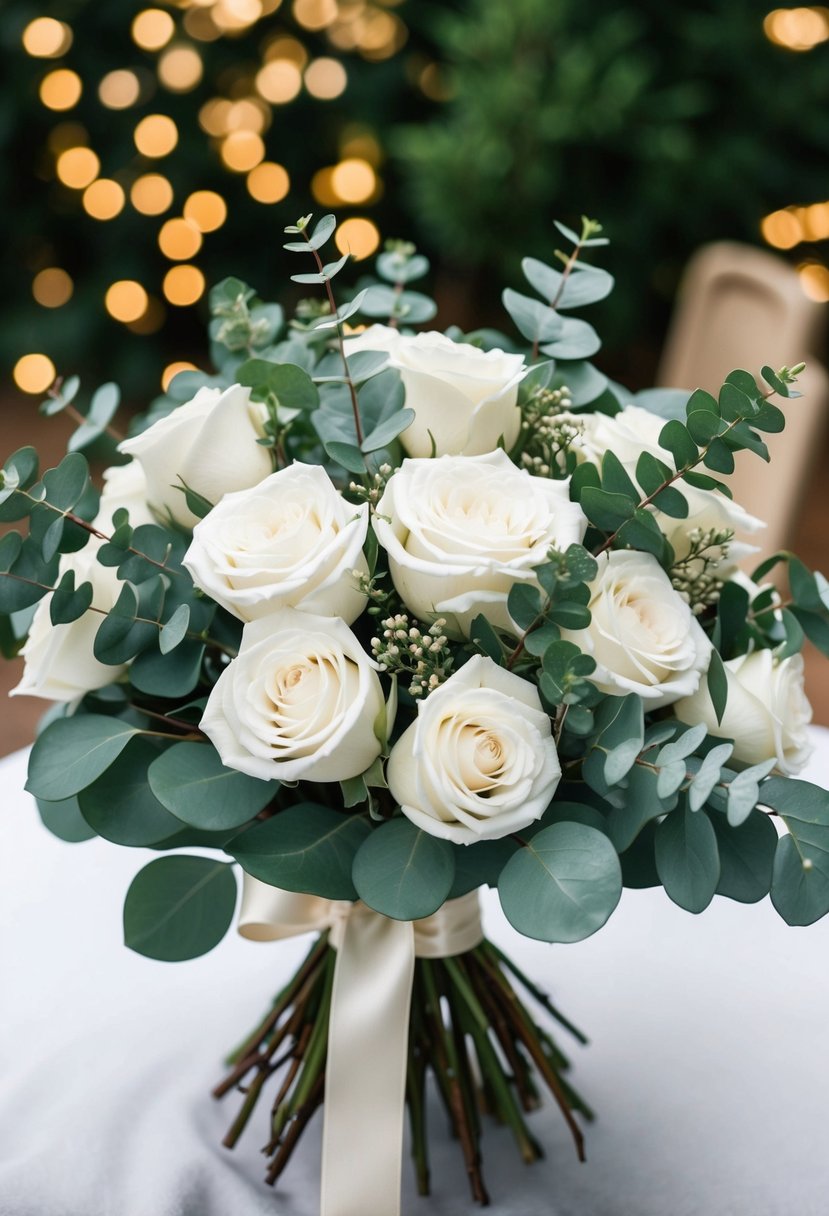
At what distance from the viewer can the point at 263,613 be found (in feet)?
2.08

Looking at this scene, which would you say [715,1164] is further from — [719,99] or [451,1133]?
[719,99]

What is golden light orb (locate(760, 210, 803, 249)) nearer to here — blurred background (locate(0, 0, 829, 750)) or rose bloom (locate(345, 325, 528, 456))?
blurred background (locate(0, 0, 829, 750))

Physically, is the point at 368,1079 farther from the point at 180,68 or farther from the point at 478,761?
the point at 180,68

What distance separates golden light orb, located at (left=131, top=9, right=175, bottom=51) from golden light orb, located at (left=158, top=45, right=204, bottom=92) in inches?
1.2

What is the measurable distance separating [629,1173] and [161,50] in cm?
303

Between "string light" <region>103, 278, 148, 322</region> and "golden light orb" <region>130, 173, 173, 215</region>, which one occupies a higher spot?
"golden light orb" <region>130, 173, 173, 215</region>

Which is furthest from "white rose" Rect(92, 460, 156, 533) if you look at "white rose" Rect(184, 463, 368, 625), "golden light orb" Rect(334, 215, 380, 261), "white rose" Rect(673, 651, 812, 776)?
"golden light orb" Rect(334, 215, 380, 261)

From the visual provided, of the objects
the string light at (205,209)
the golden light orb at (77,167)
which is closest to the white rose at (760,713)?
the string light at (205,209)

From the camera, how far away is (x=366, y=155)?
325 centimetres

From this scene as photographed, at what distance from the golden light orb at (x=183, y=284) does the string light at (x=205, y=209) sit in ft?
0.44

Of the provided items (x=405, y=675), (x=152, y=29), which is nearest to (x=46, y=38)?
(x=152, y=29)

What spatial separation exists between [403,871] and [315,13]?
2.99 meters

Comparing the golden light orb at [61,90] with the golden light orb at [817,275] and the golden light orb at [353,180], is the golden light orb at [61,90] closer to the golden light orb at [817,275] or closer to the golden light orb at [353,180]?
the golden light orb at [353,180]

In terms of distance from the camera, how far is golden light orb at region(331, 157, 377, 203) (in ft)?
10.6
